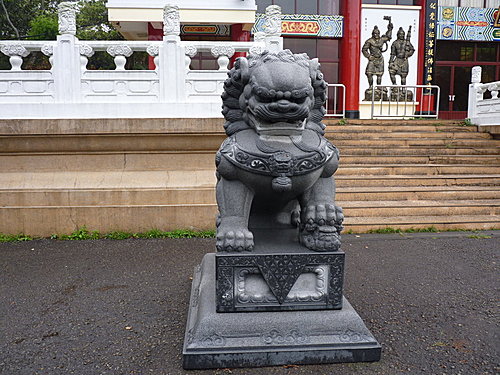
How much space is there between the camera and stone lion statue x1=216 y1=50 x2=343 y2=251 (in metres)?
2.46

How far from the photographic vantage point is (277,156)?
8.18ft

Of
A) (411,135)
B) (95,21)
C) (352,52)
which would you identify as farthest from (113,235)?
(95,21)

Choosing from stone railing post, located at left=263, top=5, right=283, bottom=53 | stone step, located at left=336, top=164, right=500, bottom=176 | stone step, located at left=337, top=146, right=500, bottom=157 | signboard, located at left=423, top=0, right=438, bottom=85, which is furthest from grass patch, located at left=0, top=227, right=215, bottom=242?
signboard, located at left=423, top=0, right=438, bottom=85

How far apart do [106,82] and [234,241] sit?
3.98m

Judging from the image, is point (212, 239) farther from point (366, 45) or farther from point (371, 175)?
point (366, 45)

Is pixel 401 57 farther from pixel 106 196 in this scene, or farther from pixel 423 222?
pixel 106 196

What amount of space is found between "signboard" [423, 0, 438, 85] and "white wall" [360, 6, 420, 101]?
0.32 meters

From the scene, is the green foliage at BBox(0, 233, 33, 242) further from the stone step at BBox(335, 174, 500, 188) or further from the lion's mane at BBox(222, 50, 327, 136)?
the stone step at BBox(335, 174, 500, 188)

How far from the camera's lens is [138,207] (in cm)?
548

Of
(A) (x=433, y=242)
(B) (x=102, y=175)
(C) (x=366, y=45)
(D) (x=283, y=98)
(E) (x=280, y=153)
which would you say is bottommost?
(A) (x=433, y=242)

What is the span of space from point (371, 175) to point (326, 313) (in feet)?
16.9

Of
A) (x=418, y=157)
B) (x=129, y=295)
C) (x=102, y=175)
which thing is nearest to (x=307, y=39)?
(x=418, y=157)

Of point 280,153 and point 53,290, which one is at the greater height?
point 280,153

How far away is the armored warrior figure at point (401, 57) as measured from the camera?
14.5 meters
